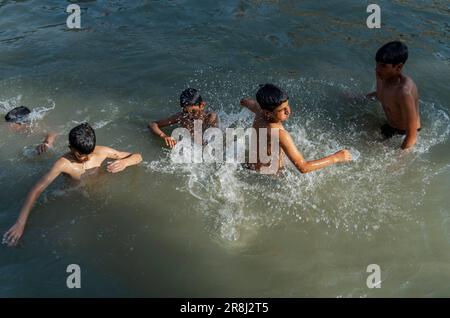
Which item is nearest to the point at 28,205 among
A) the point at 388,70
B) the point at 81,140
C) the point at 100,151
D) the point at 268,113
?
the point at 81,140

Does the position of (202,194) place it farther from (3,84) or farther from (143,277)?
(3,84)

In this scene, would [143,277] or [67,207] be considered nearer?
[143,277]

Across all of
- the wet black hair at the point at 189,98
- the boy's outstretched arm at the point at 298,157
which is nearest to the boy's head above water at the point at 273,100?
the boy's outstretched arm at the point at 298,157

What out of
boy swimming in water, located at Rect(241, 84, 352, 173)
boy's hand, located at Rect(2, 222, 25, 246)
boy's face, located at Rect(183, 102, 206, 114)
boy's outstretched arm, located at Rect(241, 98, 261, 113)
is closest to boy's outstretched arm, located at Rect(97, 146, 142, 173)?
boy's face, located at Rect(183, 102, 206, 114)

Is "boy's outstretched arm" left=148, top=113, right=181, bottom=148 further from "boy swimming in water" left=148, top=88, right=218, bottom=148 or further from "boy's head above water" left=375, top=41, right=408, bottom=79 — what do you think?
"boy's head above water" left=375, top=41, right=408, bottom=79

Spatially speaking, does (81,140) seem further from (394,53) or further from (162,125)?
(394,53)

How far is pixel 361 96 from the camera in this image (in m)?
5.53

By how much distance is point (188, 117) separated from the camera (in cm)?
498

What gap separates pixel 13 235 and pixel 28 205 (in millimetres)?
283

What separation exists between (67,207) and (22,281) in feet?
2.95

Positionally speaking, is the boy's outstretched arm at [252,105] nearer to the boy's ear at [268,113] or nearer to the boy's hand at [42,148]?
the boy's ear at [268,113]

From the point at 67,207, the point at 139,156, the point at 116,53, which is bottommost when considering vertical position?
the point at 67,207

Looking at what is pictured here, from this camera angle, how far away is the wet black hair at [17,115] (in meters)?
5.41
